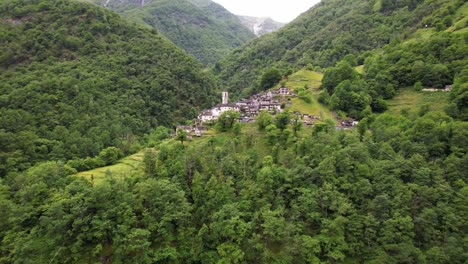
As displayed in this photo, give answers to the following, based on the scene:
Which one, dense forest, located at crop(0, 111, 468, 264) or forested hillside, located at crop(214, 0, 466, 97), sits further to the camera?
forested hillside, located at crop(214, 0, 466, 97)

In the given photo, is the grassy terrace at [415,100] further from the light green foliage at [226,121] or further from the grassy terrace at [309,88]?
the light green foliage at [226,121]

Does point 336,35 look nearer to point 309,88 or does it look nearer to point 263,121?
point 309,88

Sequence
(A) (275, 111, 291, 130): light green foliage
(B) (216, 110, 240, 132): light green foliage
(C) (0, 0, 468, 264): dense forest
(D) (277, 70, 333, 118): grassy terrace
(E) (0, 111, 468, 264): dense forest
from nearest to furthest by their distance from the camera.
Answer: (E) (0, 111, 468, 264): dense forest < (C) (0, 0, 468, 264): dense forest < (A) (275, 111, 291, 130): light green foliage < (B) (216, 110, 240, 132): light green foliage < (D) (277, 70, 333, 118): grassy terrace

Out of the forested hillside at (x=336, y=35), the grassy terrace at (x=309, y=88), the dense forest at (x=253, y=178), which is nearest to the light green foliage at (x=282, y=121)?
the dense forest at (x=253, y=178)

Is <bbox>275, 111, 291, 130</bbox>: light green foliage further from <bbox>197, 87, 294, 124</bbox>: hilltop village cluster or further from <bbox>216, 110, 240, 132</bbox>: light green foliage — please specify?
<bbox>216, 110, 240, 132</bbox>: light green foliage

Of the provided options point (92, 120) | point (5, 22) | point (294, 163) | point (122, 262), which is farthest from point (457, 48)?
point (5, 22)

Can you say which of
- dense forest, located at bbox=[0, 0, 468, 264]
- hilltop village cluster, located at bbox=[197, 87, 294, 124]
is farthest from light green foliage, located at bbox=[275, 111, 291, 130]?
hilltop village cluster, located at bbox=[197, 87, 294, 124]
